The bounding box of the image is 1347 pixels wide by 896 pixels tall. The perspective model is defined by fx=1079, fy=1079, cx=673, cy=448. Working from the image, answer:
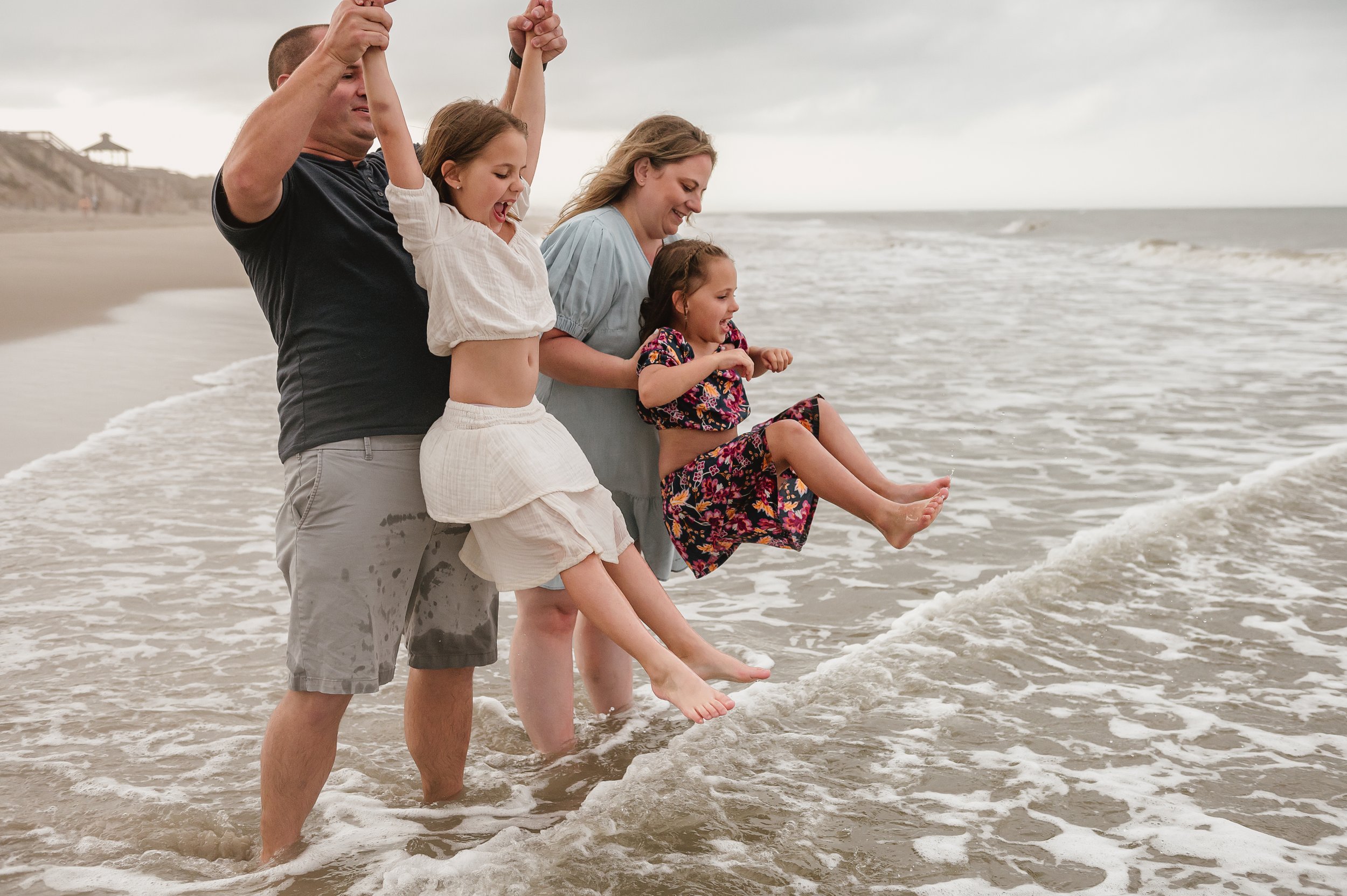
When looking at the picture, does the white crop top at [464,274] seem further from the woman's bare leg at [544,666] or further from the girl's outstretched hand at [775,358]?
the woman's bare leg at [544,666]

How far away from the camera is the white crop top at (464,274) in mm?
2564

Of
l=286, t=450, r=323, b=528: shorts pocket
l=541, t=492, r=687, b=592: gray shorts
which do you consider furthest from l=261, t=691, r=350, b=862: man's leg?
l=541, t=492, r=687, b=592: gray shorts

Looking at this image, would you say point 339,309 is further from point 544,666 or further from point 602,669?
point 602,669

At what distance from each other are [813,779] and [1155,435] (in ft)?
19.1

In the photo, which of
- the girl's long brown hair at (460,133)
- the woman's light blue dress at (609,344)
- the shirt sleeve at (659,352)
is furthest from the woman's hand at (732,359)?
the girl's long brown hair at (460,133)

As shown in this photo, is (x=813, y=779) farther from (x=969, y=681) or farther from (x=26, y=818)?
(x=26, y=818)

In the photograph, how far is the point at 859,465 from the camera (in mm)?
3383

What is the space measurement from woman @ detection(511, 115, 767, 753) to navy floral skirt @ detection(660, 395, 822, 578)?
0.22 metres

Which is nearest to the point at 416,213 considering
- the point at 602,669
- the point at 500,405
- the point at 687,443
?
the point at 500,405

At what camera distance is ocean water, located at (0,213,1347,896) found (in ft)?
9.94

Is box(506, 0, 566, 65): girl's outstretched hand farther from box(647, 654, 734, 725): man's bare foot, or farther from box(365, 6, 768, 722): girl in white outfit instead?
box(647, 654, 734, 725): man's bare foot

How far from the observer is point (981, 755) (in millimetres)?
3637

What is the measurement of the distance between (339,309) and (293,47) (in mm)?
681

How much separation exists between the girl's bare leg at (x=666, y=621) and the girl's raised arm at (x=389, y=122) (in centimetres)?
114
